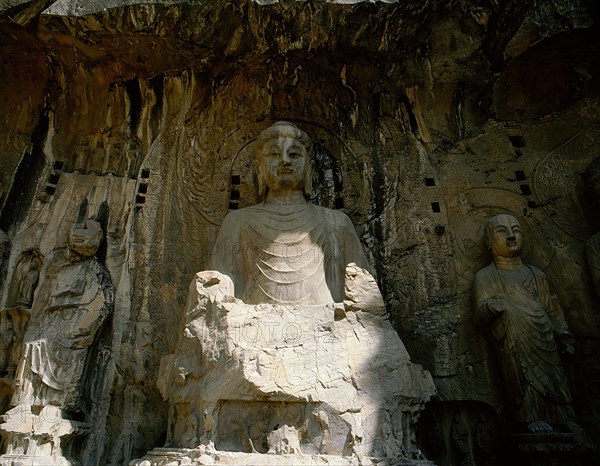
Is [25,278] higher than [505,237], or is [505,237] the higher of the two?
[505,237]

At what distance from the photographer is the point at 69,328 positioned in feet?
16.5

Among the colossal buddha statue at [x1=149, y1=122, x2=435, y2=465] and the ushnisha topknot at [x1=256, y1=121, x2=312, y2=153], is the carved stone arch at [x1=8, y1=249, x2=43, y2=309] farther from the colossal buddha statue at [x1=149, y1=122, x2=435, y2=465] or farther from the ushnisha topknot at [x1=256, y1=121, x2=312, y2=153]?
the ushnisha topknot at [x1=256, y1=121, x2=312, y2=153]

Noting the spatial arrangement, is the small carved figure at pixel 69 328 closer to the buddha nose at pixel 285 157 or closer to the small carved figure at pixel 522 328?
the buddha nose at pixel 285 157

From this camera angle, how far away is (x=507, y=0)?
605 cm

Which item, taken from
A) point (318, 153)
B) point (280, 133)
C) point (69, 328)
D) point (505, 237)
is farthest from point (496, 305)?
point (69, 328)

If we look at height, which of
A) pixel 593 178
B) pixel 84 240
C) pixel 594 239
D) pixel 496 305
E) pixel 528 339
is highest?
pixel 593 178

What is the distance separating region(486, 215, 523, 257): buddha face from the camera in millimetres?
5574

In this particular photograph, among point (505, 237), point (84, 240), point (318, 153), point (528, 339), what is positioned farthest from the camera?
point (318, 153)

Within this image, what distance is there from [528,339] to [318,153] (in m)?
3.38

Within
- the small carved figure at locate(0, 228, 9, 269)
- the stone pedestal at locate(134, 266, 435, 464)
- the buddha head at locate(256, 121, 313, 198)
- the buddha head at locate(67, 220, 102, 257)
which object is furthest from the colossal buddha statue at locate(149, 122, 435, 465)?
the small carved figure at locate(0, 228, 9, 269)

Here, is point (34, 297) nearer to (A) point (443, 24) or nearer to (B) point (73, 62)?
(B) point (73, 62)

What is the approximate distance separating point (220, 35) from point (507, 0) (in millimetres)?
3161

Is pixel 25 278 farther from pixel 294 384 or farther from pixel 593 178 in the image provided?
pixel 593 178

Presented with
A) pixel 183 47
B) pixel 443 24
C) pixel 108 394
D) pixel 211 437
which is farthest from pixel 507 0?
pixel 108 394
